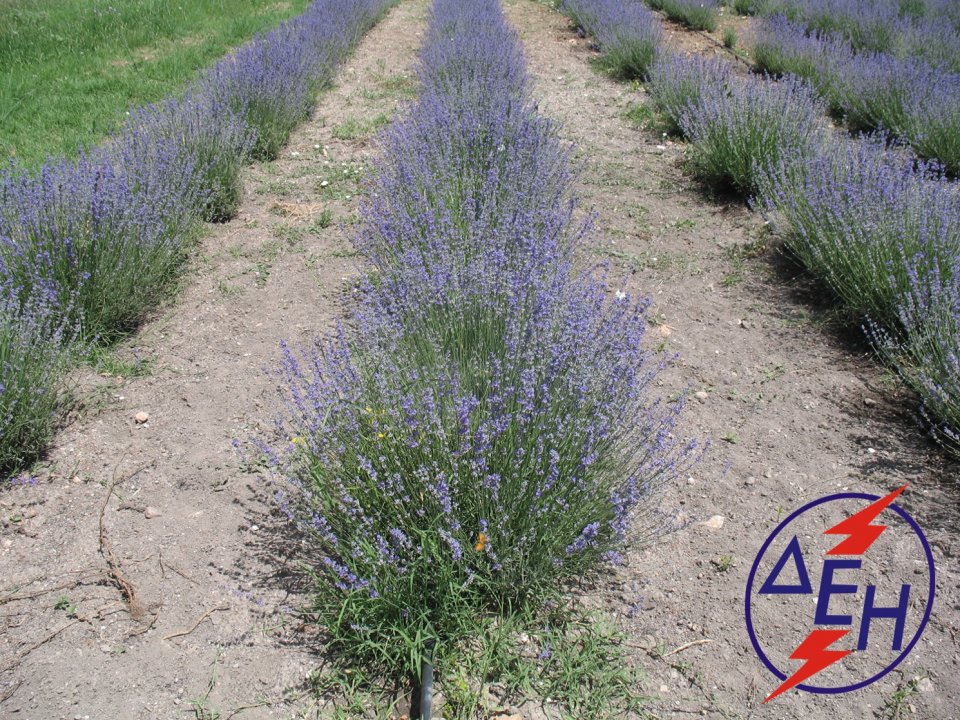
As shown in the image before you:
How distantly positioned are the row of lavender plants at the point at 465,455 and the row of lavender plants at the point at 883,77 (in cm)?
398

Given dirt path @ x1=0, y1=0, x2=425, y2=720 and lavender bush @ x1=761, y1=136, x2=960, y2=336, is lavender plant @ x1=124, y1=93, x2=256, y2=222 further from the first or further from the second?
lavender bush @ x1=761, y1=136, x2=960, y2=336

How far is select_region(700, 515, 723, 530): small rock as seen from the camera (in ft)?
9.35

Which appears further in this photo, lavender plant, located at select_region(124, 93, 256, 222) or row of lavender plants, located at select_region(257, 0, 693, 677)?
lavender plant, located at select_region(124, 93, 256, 222)

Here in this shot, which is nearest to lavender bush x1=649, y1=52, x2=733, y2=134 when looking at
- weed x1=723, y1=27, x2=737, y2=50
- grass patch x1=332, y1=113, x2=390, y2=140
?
grass patch x1=332, y1=113, x2=390, y2=140

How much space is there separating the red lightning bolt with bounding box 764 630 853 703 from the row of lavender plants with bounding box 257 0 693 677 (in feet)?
1.95

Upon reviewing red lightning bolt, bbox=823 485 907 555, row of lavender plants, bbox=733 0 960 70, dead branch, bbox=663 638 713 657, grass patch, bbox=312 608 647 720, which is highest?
row of lavender plants, bbox=733 0 960 70

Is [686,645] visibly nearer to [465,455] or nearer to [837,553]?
[837,553]

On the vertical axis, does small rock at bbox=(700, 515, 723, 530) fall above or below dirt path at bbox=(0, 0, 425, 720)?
below

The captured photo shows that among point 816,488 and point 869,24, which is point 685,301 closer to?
point 816,488

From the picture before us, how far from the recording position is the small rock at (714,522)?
2849 mm

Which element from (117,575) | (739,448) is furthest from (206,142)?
(739,448)

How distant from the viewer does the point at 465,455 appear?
7.98 ft

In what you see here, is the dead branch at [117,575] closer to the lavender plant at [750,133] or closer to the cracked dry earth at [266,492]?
the cracked dry earth at [266,492]

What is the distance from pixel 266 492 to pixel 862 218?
332 centimetres
